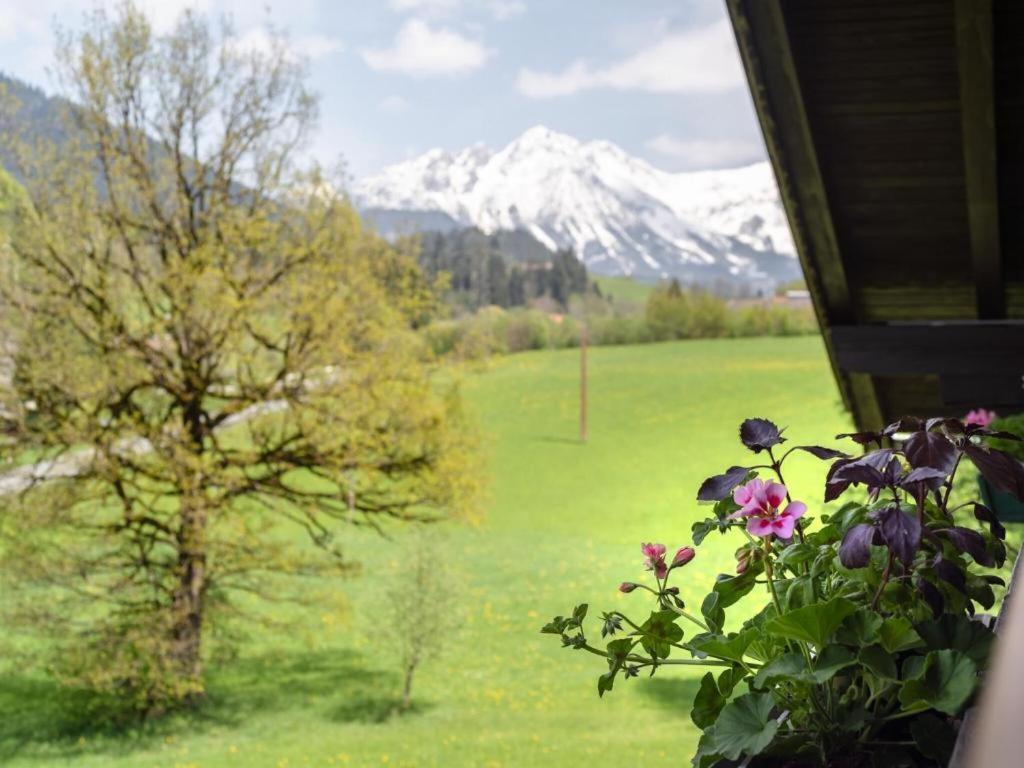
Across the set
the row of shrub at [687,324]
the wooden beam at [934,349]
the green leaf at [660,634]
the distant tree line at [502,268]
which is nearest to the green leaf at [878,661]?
the green leaf at [660,634]

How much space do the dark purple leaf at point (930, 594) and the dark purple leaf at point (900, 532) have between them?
0.23 ft

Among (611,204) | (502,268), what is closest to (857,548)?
(502,268)

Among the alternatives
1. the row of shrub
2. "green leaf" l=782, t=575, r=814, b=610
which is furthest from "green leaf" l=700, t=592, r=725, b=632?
the row of shrub

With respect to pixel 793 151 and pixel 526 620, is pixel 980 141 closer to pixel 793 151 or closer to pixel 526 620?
pixel 793 151

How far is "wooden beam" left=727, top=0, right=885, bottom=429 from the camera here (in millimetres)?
2486

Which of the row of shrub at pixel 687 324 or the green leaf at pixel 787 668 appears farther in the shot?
the row of shrub at pixel 687 324

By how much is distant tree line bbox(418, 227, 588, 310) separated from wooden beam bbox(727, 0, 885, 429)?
27.9 meters

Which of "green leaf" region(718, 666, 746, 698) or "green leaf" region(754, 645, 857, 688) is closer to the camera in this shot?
"green leaf" region(754, 645, 857, 688)

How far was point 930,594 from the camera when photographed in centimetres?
88

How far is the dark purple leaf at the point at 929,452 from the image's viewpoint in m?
0.83

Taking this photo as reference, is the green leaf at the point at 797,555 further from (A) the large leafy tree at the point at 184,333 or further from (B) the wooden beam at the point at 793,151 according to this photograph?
(A) the large leafy tree at the point at 184,333

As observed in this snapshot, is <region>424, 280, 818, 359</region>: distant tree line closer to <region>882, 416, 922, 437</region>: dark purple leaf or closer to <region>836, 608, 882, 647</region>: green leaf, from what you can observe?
<region>882, 416, 922, 437</region>: dark purple leaf

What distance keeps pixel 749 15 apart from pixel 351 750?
11.0m

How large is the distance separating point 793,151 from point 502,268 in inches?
1274
